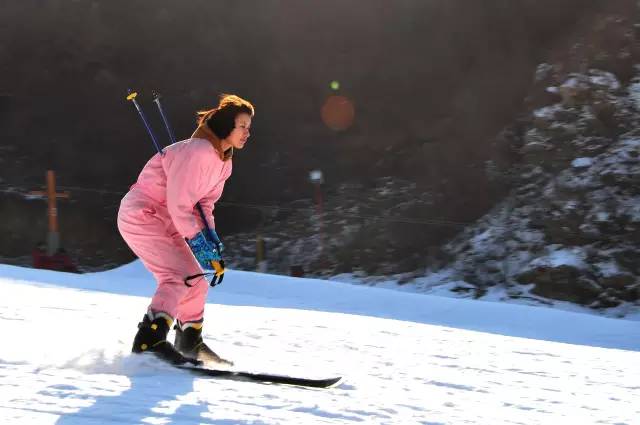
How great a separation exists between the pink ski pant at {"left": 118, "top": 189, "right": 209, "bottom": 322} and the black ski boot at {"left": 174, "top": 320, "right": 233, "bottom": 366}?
10 centimetres

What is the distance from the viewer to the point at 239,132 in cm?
334

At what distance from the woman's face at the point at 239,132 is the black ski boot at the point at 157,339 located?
81 cm

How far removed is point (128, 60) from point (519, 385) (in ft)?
61.9

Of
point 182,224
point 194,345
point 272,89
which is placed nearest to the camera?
point 182,224

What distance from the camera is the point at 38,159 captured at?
61.5ft

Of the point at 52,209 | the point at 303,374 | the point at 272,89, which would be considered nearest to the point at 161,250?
the point at 303,374

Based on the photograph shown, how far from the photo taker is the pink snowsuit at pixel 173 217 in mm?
3170

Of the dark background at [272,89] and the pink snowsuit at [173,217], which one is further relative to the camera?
the dark background at [272,89]

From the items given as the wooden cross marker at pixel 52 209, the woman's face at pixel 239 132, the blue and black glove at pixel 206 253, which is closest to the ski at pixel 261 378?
the blue and black glove at pixel 206 253

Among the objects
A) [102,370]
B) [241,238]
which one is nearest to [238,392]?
[102,370]

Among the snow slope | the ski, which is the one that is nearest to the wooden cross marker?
the snow slope

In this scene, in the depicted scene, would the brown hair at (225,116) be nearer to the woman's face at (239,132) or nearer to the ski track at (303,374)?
the woman's face at (239,132)

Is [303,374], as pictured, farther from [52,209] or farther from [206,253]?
[52,209]

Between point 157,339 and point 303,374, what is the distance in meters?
0.71
